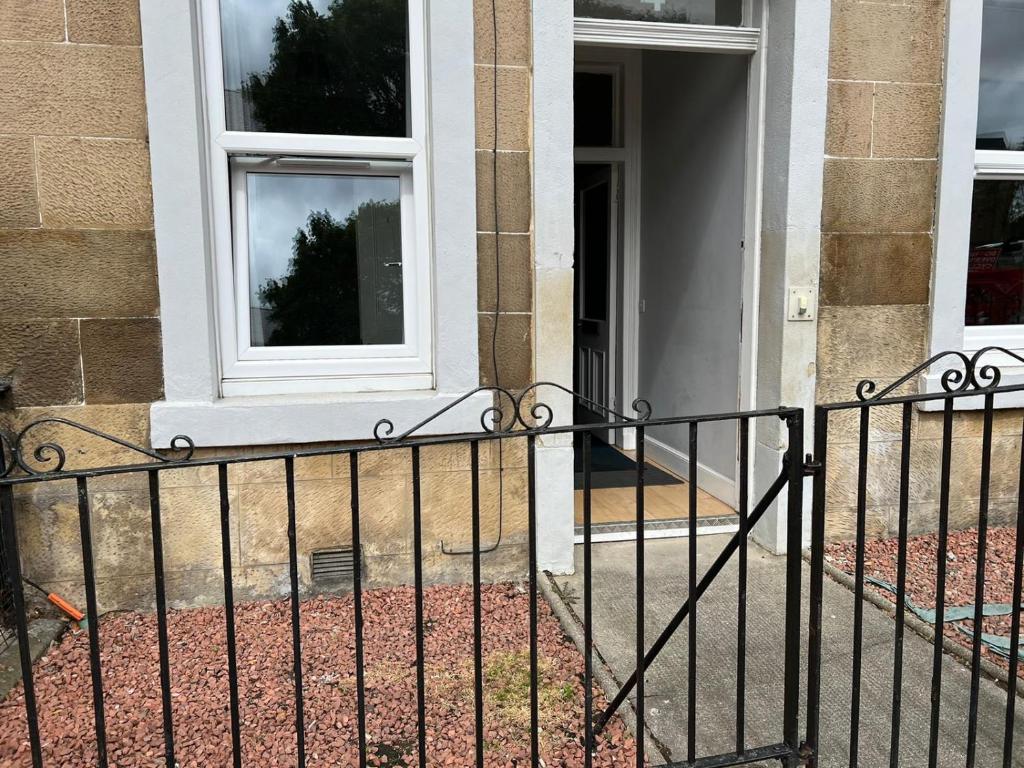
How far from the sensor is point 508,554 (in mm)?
3578

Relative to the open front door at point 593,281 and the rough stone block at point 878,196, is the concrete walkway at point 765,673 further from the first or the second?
the open front door at point 593,281

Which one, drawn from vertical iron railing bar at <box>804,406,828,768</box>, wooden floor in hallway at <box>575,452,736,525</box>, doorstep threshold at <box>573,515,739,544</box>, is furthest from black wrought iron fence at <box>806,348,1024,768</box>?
wooden floor in hallway at <box>575,452,736,525</box>

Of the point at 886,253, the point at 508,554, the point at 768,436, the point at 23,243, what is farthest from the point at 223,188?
the point at 886,253

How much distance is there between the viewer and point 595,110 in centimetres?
567

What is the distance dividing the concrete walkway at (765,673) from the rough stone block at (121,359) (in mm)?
2143

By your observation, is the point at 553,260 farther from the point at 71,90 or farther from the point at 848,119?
the point at 71,90

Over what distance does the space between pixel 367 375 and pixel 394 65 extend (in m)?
1.48

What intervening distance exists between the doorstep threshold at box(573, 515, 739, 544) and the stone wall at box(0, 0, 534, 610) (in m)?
0.64

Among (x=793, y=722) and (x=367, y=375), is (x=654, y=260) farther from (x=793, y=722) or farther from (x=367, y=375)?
(x=793, y=722)

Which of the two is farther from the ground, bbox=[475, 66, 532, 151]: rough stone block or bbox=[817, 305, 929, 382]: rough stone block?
bbox=[475, 66, 532, 151]: rough stone block

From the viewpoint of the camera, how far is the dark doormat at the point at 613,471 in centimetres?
488

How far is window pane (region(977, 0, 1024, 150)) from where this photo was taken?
3.94 m

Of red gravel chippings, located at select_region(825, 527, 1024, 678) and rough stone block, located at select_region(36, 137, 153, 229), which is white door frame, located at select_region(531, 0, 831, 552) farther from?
rough stone block, located at select_region(36, 137, 153, 229)

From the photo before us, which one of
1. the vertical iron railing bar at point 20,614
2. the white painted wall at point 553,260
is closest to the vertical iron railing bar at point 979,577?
the white painted wall at point 553,260
